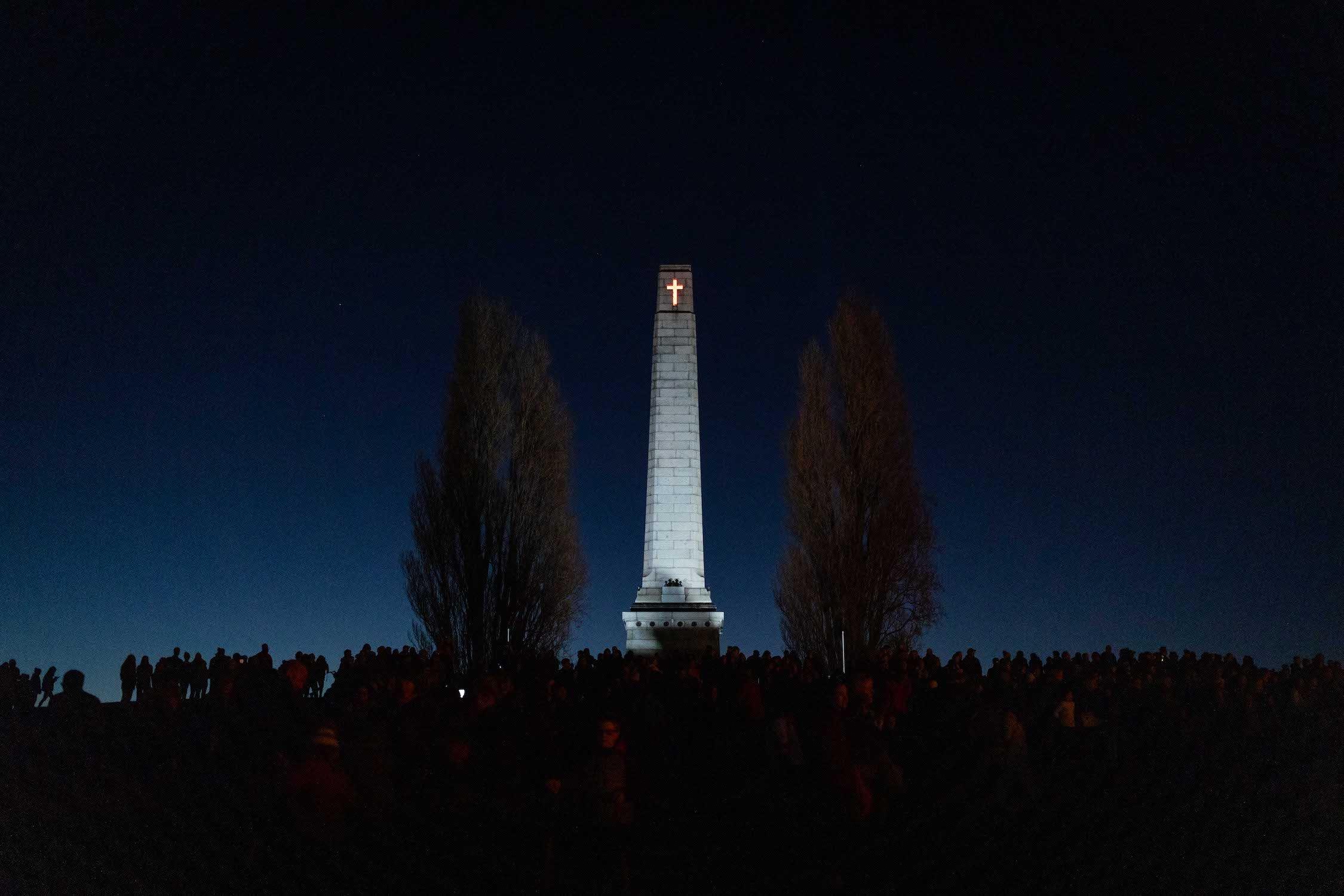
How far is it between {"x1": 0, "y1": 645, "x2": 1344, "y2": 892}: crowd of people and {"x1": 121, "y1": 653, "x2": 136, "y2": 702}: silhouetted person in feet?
8.62

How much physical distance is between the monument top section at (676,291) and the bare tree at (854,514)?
3.42 meters

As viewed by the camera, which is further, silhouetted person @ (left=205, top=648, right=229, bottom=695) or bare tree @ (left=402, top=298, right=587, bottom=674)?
bare tree @ (left=402, top=298, right=587, bottom=674)

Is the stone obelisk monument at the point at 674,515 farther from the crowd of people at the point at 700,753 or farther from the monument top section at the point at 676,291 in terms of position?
the crowd of people at the point at 700,753

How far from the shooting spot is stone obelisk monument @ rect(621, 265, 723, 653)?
2570 cm

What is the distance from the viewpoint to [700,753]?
14164 mm

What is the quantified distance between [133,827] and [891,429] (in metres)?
18.9

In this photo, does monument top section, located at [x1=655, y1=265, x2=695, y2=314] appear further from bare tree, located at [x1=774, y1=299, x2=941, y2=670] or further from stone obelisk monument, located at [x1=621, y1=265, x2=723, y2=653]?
bare tree, located at [x1=774, y1=299, x2=941, y2=670]

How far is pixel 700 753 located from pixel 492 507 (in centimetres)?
1192

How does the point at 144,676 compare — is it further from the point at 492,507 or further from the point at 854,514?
the point at 854,514

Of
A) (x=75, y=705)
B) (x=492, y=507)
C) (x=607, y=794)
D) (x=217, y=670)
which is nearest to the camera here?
(x=607, y=794)

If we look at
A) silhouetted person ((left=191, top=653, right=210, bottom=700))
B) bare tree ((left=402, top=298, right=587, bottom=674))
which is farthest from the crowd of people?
bare tree ((left=402, top=298, right=587, bottom=674))

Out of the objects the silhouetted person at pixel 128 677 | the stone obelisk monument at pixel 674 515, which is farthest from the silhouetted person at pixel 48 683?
the stone obelisk monument at pixel 674 515

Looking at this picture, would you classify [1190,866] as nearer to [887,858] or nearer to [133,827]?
[887,858]

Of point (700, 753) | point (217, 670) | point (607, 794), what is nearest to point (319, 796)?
point (607, 794)
